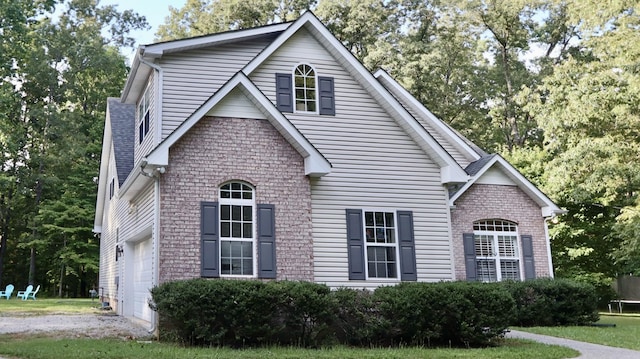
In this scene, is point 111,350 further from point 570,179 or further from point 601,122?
point 601,122

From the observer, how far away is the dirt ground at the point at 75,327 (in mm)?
11664

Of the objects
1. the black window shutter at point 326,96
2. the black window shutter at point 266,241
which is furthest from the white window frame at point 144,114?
the black window shutter at point 326,96

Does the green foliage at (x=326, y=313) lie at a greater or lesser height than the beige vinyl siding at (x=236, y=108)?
lesser

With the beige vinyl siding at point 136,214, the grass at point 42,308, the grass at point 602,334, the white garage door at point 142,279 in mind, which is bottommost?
the grass at point 602,334

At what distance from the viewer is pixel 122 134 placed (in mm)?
19672

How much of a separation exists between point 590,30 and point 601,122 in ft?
12.0

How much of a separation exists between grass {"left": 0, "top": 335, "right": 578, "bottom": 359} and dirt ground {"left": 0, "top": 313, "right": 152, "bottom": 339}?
0.95m

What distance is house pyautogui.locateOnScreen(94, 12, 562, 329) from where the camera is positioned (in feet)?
40.2

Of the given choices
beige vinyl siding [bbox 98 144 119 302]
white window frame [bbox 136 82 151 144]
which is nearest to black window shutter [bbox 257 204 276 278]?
white window frame [bbox 136 82 151 144]

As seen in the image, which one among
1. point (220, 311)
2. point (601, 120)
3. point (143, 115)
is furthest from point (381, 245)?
point (601, 120)

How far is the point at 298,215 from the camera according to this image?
12.9 m

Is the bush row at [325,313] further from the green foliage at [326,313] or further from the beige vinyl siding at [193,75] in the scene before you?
the beige vinyl siding at [193,75]

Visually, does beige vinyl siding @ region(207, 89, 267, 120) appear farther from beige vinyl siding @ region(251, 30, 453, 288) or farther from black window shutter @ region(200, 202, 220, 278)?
black window shutter @ region(200, 202, 220, 278)

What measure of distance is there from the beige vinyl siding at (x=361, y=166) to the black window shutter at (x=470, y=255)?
2897 mm
